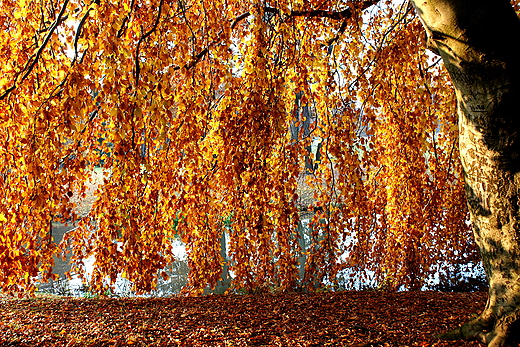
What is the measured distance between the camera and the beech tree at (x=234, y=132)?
2037 mm

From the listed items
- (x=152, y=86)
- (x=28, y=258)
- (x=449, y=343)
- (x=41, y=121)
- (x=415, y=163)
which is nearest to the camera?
(x=449, y=343)

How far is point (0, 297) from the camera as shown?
163 inches

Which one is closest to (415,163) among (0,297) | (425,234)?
(425,234)

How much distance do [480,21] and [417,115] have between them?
244 centimetres

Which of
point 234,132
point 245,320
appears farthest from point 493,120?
point 245,320

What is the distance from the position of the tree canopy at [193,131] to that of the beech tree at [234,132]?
2 centimetres

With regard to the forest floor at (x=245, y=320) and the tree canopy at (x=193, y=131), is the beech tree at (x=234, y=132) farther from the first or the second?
the forest floor at (x=245, y=320)

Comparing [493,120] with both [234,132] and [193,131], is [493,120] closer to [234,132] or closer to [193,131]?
[234,132]

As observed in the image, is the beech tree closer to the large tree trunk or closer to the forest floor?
the large tree trunk

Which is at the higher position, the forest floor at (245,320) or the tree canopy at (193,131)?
the tree canopy at (193,131)

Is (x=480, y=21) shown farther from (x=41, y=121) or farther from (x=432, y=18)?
(x=41, y=121)

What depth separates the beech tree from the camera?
2.04m

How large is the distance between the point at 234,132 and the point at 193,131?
305 mm

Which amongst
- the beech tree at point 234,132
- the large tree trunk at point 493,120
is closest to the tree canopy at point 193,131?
the beech tree at point 234,132
